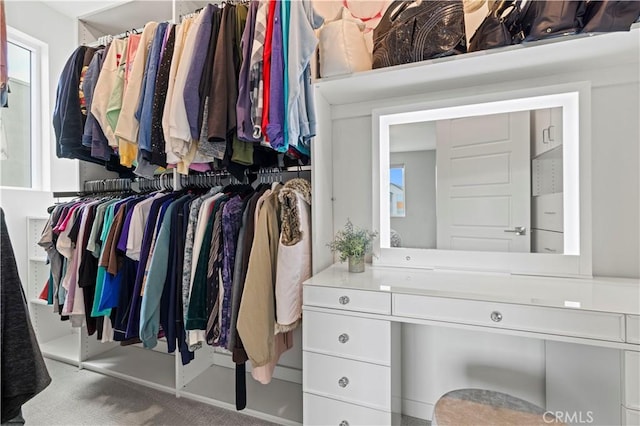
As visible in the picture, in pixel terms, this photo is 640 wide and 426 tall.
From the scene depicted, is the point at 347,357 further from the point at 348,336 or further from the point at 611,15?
the point at 611,15

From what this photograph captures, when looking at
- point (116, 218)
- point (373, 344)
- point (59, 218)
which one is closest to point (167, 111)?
point (116, 218)

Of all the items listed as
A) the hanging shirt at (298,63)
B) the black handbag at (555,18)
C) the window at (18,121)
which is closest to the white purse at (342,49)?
the hanging shirt at (298,63)

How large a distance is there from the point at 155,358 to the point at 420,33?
2.69 metres

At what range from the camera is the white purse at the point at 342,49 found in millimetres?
1384

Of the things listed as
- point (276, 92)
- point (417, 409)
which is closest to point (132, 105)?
point (276, 92)

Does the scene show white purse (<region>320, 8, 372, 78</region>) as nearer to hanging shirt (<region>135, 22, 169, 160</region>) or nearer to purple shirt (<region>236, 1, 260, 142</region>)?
purple shirt (<region>236, 1, 260, 142</region>)

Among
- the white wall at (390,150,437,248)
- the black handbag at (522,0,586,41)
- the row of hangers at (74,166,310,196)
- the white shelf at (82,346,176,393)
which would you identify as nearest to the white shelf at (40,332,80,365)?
the white shelf at (82,346,176,393)

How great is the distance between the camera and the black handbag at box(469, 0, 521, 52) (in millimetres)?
1169

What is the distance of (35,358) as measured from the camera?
0.68 meters

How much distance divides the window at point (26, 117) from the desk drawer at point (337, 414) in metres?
2.85

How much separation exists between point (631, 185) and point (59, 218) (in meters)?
3.03

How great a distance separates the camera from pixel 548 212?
1.40 metres

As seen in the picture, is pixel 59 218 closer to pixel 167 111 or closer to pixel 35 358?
pixel 167 111

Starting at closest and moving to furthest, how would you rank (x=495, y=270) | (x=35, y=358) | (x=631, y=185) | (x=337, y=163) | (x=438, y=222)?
(x=35, y=358)
(x=631, y=185)
(x=495, y=270)
(x=438, y=222)
(x=337, y=163)
